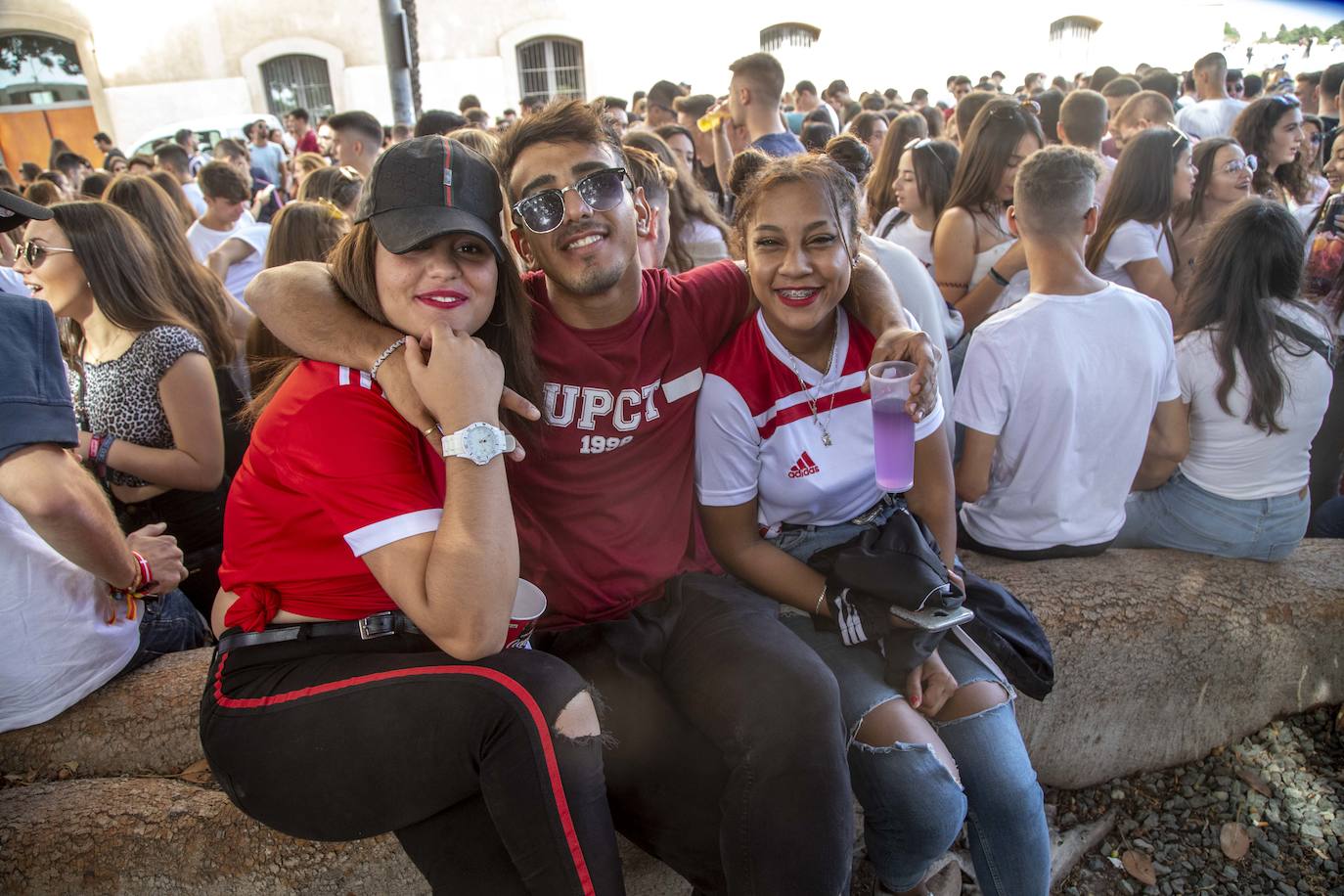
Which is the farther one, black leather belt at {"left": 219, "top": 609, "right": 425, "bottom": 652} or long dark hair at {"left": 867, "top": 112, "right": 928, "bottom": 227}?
long dark hair at {"left": 867, "top": 112, "right": 928, "bottom": 227}

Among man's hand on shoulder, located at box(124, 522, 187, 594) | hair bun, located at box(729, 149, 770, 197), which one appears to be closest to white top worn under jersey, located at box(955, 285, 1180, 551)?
hair bun, located at box(729, 149, 770, 197)

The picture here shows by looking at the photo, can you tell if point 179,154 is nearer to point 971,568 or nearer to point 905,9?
point 971,568

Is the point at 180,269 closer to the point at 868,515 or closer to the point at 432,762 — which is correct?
the point at 432,762

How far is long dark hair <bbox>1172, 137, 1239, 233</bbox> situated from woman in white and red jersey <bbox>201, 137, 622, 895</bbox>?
12.6ft

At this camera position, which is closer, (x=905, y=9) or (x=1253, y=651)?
(x=1253, y=651)

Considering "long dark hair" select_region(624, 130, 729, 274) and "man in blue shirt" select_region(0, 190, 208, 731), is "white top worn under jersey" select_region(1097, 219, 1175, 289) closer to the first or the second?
"long dark hair" select_region(624, 130, 729, 274)

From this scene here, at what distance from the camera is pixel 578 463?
2152mm

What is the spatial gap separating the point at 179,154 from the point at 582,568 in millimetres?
9394

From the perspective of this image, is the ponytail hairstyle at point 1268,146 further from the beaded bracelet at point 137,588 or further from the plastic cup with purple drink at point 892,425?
the beaded bracelet at point 137,588

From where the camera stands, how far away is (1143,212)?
3842 millimetres

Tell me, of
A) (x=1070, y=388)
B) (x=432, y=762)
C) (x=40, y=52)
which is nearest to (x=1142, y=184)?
(x=1070, y=388)

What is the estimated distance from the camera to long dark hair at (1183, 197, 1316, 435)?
2.70m

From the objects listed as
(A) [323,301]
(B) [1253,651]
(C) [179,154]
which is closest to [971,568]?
(B) [1253,651]

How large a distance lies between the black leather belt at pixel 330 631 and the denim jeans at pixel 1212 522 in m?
2.57
